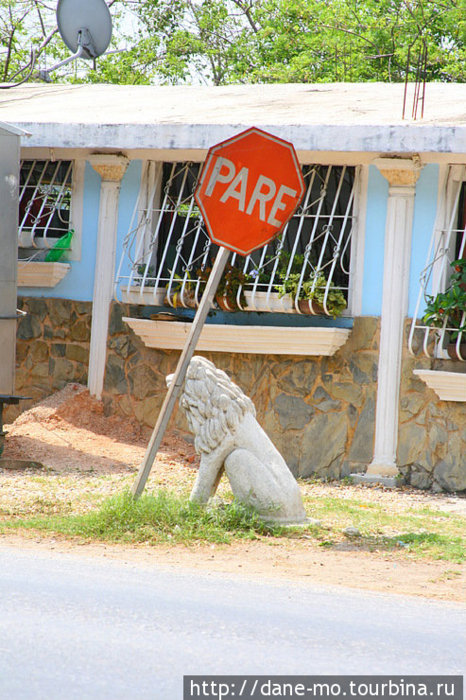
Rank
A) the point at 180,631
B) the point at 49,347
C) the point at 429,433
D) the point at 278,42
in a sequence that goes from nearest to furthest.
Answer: the point at 180,631, the point at 429,433, the point at 49,347, the point at 278,42

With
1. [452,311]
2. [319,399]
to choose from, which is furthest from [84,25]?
[452,311]

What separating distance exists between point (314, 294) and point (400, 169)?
1422 millimetres

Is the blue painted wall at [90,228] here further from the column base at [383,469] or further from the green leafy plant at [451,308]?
the column base at [383,469]

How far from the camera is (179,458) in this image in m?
9.55

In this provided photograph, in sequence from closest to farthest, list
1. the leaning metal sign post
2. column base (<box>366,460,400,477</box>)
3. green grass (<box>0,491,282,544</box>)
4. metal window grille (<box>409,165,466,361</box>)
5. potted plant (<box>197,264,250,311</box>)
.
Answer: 1. green grass (<box>0,491,282,544</box>)
2. the leaning metal sign post
3. metal window grille (<box>409,165,466,361</box>)
4. column base (<box>366,460,400,477</box>)
5. potted plant (<box>197,264,250,311</box>)

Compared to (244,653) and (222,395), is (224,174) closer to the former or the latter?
(222,395)

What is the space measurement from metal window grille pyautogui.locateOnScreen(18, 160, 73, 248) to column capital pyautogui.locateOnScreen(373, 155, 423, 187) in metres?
3.49

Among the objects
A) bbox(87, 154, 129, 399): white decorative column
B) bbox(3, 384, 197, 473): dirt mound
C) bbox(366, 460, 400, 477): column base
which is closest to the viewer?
bbox(366, 460, 400, 477): column base

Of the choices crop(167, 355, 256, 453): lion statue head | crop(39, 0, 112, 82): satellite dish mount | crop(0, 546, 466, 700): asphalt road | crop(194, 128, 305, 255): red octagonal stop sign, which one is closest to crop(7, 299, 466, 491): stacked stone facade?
crop(167, 355, 256, 453): lion statue head

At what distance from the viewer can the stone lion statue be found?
659cm

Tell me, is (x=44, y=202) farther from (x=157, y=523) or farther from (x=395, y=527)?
(x=395, y=527)

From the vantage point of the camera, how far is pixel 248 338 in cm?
935

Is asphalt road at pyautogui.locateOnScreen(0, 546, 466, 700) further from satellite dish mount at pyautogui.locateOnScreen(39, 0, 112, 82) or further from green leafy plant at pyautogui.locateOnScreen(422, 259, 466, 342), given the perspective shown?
satellite dish mount at pyautogui.locateOnScreen(39, 0, 112, 82)

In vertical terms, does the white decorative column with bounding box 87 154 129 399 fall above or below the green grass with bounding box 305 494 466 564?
above
